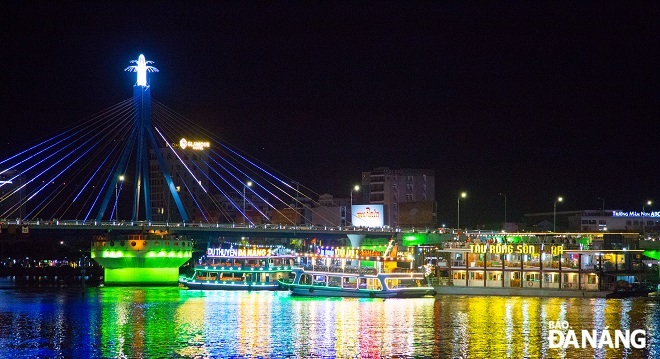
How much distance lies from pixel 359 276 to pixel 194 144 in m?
88.8

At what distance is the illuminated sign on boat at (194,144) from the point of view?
480ft

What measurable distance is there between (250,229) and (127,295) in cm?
1578

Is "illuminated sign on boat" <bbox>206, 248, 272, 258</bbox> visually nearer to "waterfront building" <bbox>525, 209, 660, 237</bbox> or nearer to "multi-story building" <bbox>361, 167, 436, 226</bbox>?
"waterfront building" <bbox>525, 209, 660, 237</bbox>

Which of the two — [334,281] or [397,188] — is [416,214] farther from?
[334,281]

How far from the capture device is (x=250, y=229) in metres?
82.8

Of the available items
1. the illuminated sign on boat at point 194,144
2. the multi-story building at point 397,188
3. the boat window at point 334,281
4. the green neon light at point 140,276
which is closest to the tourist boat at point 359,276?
the boat window at point 334,281

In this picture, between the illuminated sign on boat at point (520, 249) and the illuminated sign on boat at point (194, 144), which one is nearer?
the illuminated sign on boat at point (520, 249)

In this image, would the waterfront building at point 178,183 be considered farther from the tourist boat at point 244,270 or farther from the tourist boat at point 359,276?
the tourist boat at point 359,276

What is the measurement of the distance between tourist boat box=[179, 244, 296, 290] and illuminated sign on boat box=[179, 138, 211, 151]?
7018 centimetres

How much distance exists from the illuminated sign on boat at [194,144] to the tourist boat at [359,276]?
3143 inches

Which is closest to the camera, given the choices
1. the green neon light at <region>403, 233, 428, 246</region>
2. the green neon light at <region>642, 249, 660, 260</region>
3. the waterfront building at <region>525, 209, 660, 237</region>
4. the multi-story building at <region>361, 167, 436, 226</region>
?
the green neon light at <region>642, 249, 660, 260</region>

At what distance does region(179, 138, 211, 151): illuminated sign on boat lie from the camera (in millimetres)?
146188

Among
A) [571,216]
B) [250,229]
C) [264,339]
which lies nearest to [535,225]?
[571,216]

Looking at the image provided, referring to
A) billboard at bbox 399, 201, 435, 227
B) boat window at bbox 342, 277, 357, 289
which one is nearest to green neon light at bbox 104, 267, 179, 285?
boat window at bbox 342, 277, 357, 289
